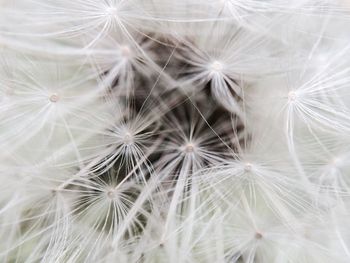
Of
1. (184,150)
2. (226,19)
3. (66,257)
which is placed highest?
(226,19)

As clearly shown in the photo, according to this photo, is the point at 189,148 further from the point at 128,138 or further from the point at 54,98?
the point at 54,98

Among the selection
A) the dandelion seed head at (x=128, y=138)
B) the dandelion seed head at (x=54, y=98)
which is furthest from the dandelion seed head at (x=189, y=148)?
the dandelion seed head at (x=54, y=98)

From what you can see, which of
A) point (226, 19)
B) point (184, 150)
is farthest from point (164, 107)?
point (226, 19)

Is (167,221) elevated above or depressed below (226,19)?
below

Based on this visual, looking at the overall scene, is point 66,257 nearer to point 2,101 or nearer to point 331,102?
point 2,101

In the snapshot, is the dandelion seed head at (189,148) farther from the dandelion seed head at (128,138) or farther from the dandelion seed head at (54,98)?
the dandelion seed head at (54,98)

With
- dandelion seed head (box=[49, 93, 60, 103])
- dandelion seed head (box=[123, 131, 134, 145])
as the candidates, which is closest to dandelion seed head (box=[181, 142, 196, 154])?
dandelion seed head (box=[123, 131, 134, 145])

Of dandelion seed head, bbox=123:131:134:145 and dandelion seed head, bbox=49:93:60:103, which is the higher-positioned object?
dandelion seed head, bbox=49:93:60:103

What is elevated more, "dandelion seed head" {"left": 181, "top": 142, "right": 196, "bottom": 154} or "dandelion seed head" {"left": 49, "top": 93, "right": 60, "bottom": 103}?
"dandelion seed head" {"left": 49, "top": 93, "right": 60, "bottom": 103}

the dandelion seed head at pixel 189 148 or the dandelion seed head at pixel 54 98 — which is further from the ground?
the dandelion seed head at pixel 54 98

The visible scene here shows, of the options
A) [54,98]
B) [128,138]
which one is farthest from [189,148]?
[54,98]

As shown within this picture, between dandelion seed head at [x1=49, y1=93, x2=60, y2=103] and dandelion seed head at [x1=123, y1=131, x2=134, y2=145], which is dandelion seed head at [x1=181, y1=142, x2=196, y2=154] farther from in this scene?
dandelion seed head at [x1=49, y1=93, x2=60, y2=103]
